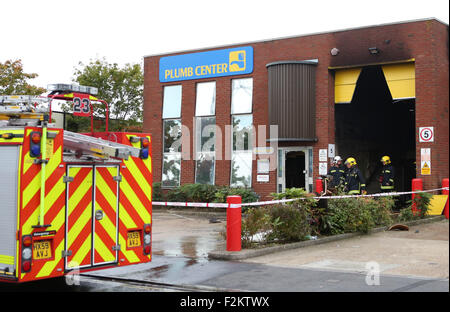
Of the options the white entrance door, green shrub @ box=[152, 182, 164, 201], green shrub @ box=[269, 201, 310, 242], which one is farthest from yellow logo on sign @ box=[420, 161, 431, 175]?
green shrub @ box=[152, 182, 164, 201]

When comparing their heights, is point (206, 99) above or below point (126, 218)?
above

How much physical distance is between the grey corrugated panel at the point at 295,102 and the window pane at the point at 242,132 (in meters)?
1.70

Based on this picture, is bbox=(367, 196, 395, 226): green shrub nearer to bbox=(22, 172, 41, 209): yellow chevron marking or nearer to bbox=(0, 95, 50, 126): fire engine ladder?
bbox=(0, 95, 50, 126): fire engine ladder

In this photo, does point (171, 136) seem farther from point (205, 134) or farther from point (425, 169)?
point (425, 169)

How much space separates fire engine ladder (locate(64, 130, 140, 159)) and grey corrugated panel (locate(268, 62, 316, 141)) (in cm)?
1232

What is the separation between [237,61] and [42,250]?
15.4 meters

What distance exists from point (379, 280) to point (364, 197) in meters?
6.07

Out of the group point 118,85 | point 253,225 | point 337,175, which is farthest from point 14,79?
point 253,225

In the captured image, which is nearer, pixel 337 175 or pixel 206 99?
pixel 337 175

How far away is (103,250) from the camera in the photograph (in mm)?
7758

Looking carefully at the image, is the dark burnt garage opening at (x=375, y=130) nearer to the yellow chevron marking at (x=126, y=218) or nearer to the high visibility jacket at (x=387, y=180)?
the high visibility jacket at (x=387, y=180)

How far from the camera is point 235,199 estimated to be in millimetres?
10375

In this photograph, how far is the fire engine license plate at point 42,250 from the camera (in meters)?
6.92

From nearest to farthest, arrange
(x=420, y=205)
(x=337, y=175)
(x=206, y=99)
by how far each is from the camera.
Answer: (x=420, y=205) → (x=337, y=175) → (x=206, y=99)
